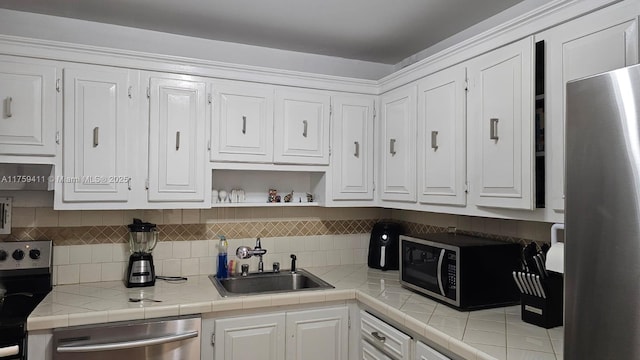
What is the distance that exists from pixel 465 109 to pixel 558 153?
570mm

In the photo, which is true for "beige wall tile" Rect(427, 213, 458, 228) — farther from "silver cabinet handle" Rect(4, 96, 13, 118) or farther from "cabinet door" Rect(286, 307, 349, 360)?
"silver cabinet handle" Rect(4, 96, 13, 118)

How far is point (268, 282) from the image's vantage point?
9.31 ft

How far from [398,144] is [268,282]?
1.23 metres

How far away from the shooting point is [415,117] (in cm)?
252

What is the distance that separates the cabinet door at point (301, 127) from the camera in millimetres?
2670

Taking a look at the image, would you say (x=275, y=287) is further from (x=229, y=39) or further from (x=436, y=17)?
(x=436, y=17)

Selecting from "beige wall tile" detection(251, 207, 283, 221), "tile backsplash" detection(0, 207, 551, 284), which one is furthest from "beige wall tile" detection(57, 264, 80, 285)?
"beige wall tile" detection(251, 207, 283, 221)

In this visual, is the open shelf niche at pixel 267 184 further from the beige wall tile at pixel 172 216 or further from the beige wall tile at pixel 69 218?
the beige wall tile at pixel 69 218

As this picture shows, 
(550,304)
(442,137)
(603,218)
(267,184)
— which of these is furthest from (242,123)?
(603,218)

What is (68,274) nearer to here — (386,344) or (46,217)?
(46,217)

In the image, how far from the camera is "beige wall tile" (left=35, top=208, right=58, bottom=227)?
2.42m

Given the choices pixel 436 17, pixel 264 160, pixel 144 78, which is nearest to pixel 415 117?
pixel 436 17

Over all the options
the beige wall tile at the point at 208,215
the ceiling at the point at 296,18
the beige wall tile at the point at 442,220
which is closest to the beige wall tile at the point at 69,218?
the beige wall tile at the point at 208,215

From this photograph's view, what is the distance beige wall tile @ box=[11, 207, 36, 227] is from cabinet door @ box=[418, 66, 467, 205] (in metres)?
2.19
